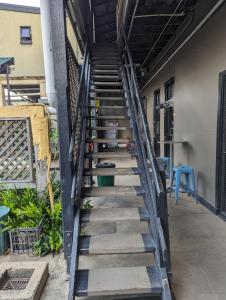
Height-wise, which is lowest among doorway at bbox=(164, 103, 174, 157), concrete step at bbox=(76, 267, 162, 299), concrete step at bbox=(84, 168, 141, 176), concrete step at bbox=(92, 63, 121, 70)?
concrete step at bbox=(76, 267, 162, 299)

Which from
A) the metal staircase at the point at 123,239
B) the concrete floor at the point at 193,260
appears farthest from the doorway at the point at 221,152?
the metal staircase at the point at 123,239

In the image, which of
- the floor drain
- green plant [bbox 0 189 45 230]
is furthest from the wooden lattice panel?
the floor drain

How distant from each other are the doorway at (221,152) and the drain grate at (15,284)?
2725mm

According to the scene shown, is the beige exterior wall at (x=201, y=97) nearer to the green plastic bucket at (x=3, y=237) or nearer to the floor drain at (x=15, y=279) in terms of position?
the floor drain at (x=15, y=279)

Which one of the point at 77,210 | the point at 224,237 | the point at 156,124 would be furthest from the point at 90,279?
the point at 156,124

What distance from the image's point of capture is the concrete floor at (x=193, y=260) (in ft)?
6.77

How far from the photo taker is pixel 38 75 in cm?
1044

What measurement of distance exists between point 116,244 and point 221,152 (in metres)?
2.15

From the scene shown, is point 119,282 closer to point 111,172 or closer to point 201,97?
point 111,172

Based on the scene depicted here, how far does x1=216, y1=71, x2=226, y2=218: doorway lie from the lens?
340 centimetres

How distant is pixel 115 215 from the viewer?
2.49 meters

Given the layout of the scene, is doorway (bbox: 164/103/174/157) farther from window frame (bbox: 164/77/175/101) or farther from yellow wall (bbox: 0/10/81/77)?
yellow wall (bbox: 0/10/81/77)

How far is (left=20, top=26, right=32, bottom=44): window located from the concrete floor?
9.82 metres

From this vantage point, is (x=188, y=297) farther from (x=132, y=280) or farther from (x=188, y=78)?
(x=188, y=78)
